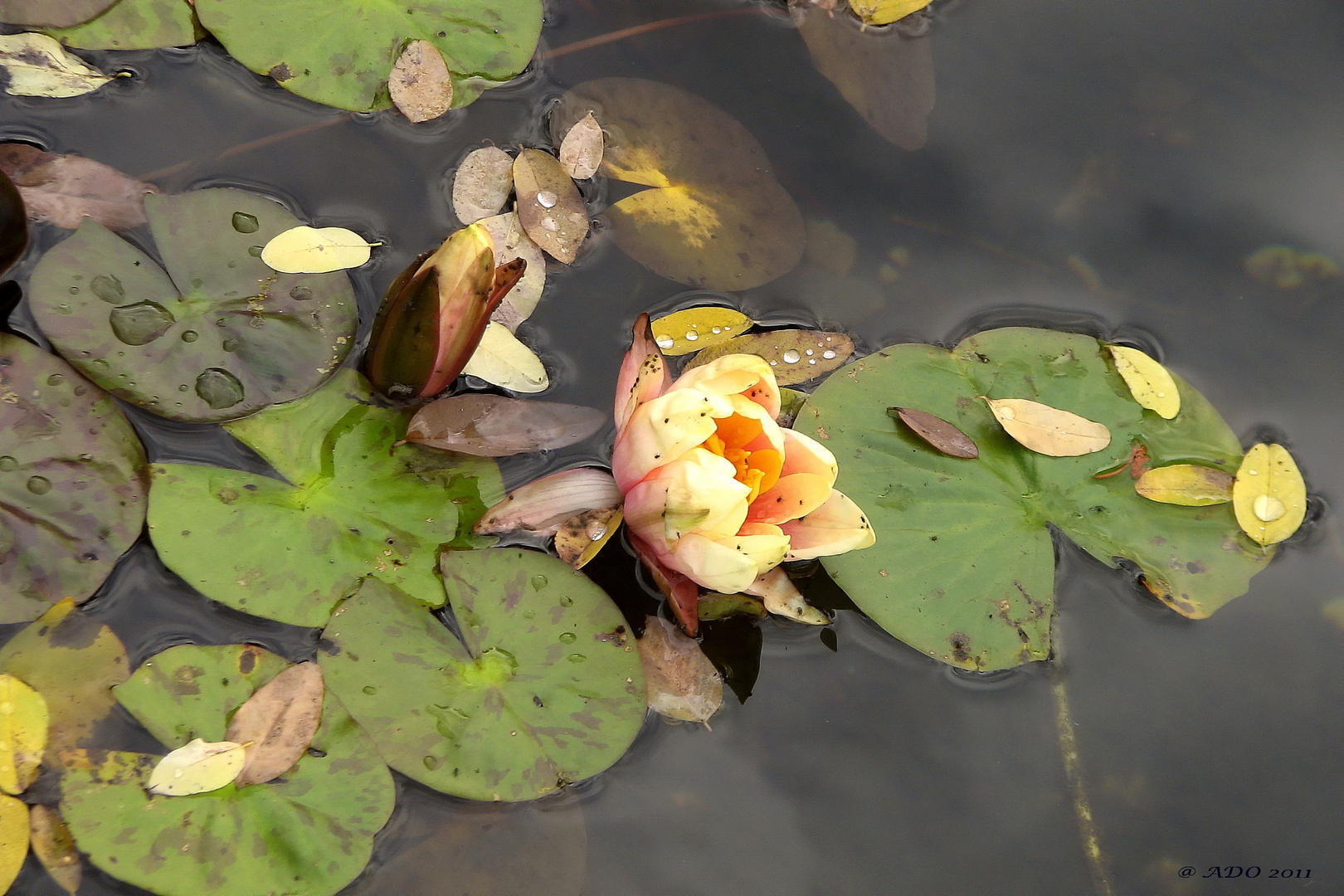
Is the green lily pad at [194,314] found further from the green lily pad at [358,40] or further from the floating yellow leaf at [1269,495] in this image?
the floating yellow leaf at [1269,495]

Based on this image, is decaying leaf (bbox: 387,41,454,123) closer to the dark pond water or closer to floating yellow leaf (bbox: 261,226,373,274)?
the dark pond water

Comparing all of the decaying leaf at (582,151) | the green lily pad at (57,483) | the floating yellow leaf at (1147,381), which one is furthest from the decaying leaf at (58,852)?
the floating yellow leaf at (1147,381)

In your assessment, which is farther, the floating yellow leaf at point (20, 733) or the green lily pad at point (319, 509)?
the green lily pad at point (319, 509)

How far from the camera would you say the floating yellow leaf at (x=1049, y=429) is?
2.56 meters

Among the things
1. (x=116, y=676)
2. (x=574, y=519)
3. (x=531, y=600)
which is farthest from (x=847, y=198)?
(x=116, y=676)

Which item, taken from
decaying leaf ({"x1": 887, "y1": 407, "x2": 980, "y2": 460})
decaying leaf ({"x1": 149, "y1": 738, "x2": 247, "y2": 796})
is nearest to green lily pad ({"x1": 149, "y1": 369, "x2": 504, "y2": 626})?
decaying leaf ({"x1": 149, "y1": 738, "x2": 247, "y2": 796})

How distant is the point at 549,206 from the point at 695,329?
624 millimetres

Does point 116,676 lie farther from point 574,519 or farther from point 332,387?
point 574,519

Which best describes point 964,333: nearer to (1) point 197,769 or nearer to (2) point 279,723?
(2) point 279,723

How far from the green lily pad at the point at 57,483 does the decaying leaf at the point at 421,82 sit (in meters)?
1.27

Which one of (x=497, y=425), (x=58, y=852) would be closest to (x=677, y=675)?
(x=497, y=425)

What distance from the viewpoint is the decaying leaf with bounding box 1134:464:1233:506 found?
257cm

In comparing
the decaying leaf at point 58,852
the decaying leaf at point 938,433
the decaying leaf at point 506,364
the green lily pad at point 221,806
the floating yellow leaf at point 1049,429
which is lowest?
the decaying leaf at point 58,852

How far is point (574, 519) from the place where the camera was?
2287 millimetres
